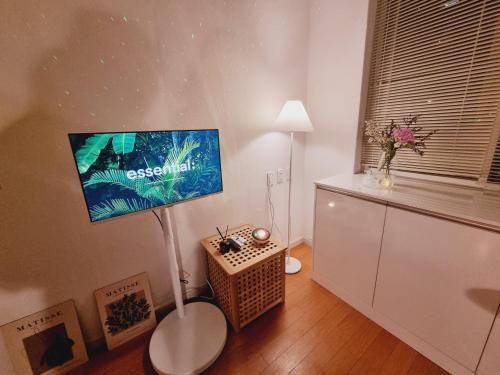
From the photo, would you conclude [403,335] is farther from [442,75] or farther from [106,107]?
[106,107]

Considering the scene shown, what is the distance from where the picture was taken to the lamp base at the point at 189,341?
1.15 metres

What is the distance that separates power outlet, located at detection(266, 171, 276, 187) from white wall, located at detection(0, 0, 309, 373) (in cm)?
28

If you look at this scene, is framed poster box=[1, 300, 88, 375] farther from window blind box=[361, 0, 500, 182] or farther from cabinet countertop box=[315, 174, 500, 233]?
window blind box=[361, 0, 500, 182]

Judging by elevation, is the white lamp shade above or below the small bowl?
above

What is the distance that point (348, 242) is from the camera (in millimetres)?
1488

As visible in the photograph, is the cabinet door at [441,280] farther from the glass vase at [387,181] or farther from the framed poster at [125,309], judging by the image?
the framed poster at [125,309]

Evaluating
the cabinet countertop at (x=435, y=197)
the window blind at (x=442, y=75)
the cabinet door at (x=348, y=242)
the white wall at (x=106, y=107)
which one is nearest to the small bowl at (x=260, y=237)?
the white wall at (x=106, y=107)

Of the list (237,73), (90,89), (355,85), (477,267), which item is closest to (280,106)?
(237,73)

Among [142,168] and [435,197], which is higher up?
[142,168]

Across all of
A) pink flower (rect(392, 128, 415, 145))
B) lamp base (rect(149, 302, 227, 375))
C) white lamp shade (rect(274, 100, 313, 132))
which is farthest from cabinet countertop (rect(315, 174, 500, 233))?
lamp base (rect(149, 302, 227, 375))

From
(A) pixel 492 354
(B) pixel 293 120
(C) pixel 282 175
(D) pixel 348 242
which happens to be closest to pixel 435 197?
(D) pixel 348 242

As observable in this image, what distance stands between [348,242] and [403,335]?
2.01 feet

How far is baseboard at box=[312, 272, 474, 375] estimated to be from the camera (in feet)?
3.73

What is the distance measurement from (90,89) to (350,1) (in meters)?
1.85
